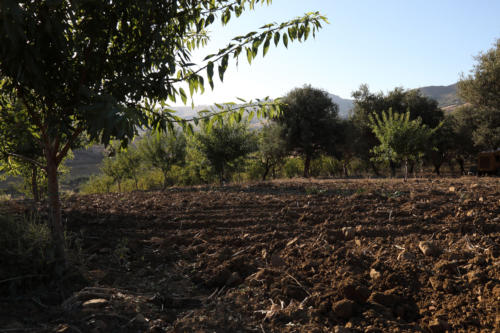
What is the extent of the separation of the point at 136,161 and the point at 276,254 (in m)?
33.5

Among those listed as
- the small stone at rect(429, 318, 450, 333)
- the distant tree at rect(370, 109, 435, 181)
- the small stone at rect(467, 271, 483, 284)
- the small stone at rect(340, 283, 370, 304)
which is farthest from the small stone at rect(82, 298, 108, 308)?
the distant tree at rect(370, 109, 435, 181)

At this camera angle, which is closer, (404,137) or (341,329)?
(341,329)

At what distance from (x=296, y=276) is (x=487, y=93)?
1189 inches

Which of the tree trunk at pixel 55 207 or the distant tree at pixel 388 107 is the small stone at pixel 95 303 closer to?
the tree trunk at pixel 55 207

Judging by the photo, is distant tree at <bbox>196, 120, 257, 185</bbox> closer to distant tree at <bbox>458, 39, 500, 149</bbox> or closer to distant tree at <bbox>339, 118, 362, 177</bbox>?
distant tree at <bbox>339, 118, 362, 177</bbox>

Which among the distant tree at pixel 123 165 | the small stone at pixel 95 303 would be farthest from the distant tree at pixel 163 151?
the small stone at pixel 95 303

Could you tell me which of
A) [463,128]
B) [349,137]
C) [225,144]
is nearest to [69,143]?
[225,144]

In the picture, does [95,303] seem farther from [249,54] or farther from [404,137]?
[404,137]

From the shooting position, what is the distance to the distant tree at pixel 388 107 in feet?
104

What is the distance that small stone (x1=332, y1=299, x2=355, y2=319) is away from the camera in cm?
261

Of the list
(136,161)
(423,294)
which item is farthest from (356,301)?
(136,161)

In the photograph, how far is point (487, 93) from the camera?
82.9 ft

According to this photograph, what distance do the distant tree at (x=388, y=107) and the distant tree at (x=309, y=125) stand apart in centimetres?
501

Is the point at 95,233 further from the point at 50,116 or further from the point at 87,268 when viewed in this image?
the point at 50,116
